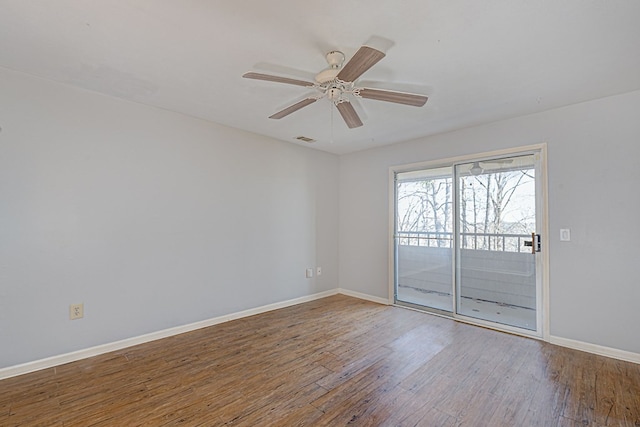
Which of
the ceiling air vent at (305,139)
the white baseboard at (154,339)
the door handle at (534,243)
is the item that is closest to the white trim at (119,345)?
the white baseboard at (154,339)

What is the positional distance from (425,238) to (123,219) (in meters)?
3.63

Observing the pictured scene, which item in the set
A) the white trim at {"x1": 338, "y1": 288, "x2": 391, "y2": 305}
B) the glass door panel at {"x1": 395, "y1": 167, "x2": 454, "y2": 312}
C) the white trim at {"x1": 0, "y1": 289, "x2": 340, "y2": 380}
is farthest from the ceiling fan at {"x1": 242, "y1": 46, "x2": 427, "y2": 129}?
the white trim at {"x1": 338, "y1": 288, "x2": 391, "y2": 305}

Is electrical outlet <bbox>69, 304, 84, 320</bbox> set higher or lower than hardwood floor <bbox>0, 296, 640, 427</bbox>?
higher

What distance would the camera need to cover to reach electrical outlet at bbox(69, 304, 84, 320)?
2.58m

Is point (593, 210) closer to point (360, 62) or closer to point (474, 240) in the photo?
point (474, 240)

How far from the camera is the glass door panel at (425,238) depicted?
12.8 ft

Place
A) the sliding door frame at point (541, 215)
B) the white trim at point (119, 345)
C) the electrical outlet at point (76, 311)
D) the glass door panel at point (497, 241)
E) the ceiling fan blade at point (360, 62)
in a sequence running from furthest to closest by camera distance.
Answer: the glass door panel at point (497, 241) < the sliding door frame at point (541, 215) < the electrical outlet at point (76, 311) < the white trim at point (119, 345) < the ceiling fan blade at point (360, 62)

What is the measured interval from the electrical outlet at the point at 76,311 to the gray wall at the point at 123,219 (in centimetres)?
3

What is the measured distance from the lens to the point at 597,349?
2750mm

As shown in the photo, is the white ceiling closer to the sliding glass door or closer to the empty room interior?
the empty room interior

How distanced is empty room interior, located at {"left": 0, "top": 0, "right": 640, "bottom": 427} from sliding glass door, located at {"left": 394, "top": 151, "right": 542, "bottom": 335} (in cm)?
3

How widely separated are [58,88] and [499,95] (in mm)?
3903

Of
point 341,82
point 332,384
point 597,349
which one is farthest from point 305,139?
point 597,349

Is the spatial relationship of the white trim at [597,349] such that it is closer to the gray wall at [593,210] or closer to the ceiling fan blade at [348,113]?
the gray wall at [593,210]
